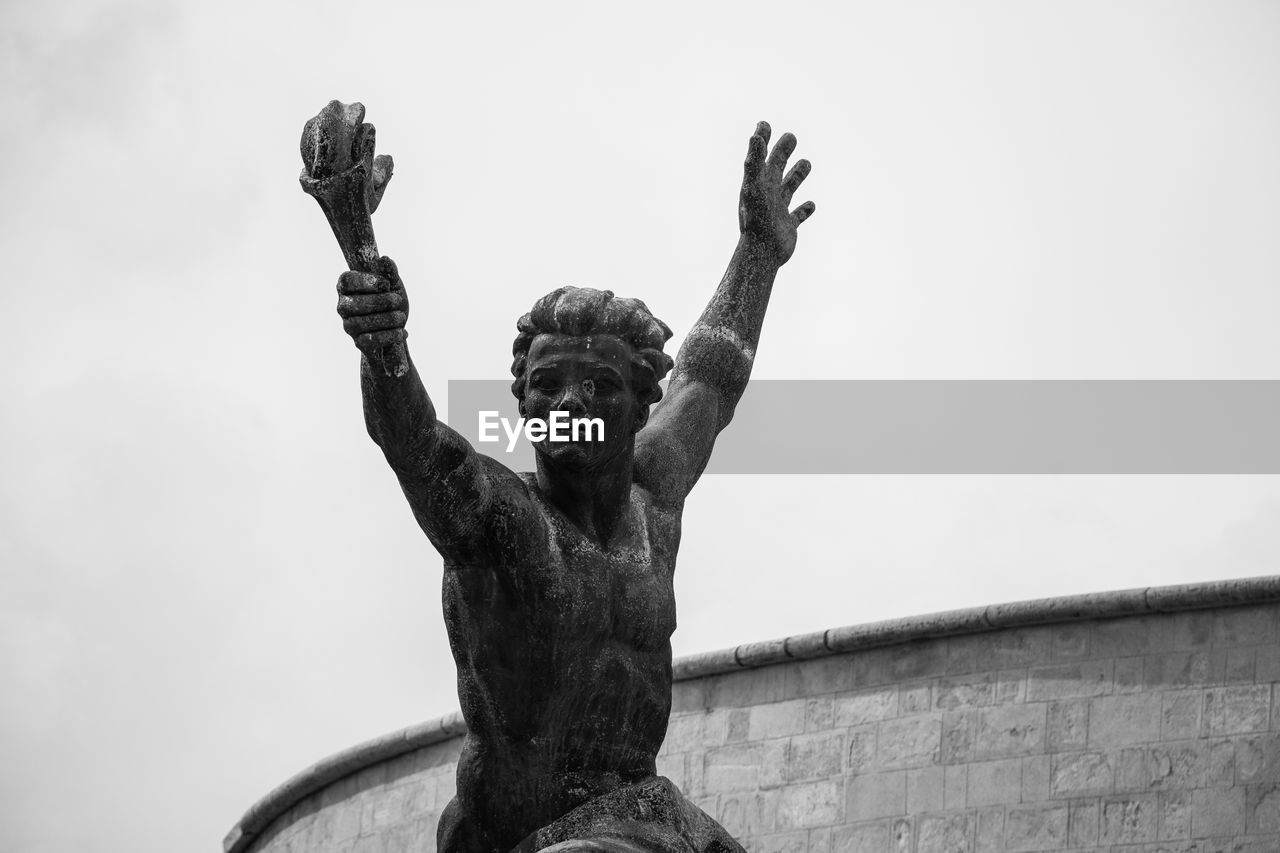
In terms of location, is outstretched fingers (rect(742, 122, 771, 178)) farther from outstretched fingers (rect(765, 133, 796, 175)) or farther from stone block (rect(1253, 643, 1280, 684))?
stone block (rect(1253, 643, 1280, 684))

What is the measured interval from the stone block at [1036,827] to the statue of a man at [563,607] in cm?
761

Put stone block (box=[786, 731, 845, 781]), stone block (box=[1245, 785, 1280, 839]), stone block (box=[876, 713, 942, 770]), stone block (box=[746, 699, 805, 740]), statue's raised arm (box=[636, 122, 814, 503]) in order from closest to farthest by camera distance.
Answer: statue's raised arm (box=[636, 122, 814, 503]) < stone block (box=[1245, 785, 1280, 839]) < stone block (box=[876, 713, 942, 770]) < stone block (box=[786, 731, 845, 781]) < stone block (box=[746, 699, 805, 740])

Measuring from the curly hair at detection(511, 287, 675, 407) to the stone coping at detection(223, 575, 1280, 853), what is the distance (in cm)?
755

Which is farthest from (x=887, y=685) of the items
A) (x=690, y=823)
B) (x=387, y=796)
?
(x=690, y=823)

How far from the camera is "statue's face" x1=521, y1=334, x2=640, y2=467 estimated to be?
546 centimetres

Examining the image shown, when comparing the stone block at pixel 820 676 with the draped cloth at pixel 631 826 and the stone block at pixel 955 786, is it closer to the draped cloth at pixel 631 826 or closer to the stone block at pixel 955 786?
the stone block at pixel 955 786

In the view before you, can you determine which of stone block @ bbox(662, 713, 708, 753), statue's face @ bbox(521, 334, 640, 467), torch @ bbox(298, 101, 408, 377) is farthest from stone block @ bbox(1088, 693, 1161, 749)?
torch @ bbox(298, 101, 408, 377)

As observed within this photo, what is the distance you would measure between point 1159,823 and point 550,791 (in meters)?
7.82

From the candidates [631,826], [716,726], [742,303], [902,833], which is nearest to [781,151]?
[742,303]

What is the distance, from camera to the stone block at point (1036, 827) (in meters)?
12.9

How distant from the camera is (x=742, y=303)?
6.47 metres

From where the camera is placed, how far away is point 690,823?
5488 millimetres

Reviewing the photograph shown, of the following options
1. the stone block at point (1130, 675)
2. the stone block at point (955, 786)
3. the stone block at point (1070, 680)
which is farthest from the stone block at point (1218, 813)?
the stone block at point (955, 786)

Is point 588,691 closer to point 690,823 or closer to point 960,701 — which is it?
point 690,823
